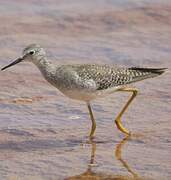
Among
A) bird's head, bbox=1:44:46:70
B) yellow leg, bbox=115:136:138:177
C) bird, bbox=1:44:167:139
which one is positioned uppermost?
bird's head, bbox=1:44:46:70

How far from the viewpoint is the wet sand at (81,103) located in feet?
26.0

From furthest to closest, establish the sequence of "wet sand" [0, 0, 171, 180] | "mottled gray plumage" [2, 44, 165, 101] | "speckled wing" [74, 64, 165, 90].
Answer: "speckled wing" [74, 64, 165, 90] → "mottled gray plumage" [2, 44, 165, 101] → "wet sand" [0, 0, 171, 180]

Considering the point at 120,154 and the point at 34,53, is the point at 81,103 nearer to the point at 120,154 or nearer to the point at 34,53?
the point at 34,53

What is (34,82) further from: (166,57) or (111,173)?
(111,173)

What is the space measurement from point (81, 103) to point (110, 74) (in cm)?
130

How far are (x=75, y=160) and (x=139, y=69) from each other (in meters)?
1.72

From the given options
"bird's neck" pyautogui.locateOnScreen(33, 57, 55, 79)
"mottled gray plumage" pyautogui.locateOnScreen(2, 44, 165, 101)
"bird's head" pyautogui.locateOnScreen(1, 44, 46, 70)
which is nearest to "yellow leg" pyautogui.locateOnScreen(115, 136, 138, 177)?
"mottled gray plumage" pyautogui.locateOnScreen(2, 44, 165, 101)

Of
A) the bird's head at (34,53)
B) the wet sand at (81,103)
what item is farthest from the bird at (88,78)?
the wet sand at (81,103)

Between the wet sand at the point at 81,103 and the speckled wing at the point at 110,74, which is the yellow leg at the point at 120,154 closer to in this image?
the wet sand at the point at 81,103

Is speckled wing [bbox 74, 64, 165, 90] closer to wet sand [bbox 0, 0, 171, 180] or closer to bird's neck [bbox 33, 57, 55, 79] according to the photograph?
bird's neck [bbox 33, 57, 55, 79]

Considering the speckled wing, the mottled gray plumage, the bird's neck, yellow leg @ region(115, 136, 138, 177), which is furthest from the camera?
the bird's neck

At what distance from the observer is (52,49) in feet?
41.3

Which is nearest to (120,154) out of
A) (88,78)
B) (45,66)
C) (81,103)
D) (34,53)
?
(88,78)

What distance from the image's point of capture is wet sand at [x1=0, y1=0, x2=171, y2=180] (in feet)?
26.0
